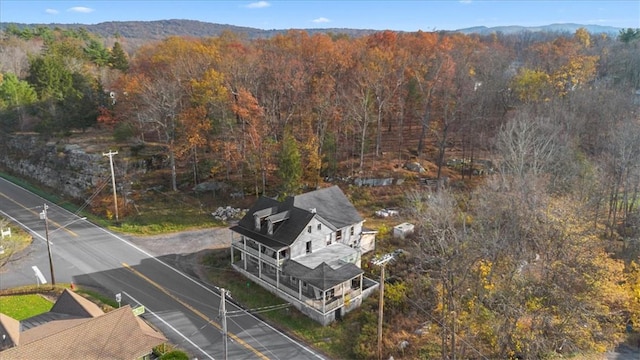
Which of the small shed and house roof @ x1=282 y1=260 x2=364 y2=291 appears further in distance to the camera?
the small shed

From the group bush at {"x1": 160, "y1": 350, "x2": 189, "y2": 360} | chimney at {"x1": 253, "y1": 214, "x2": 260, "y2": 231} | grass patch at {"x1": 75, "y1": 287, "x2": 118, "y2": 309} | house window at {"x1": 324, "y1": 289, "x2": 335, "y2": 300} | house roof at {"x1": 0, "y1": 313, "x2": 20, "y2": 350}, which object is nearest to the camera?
house roof at {"x1": 0, "y1": 313, "x2": 20, "y2": 350}

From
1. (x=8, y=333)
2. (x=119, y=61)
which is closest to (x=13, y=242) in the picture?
(x=8, y=333)

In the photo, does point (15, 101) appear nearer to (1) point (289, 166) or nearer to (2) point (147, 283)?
(1) point (289, 166)

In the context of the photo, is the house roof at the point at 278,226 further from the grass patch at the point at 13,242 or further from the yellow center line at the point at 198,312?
the grass patch at the point at 13,242

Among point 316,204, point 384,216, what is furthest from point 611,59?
point 316,204

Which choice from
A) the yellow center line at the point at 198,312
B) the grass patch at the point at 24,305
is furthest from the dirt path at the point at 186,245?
the grass patch at the point at 24,305

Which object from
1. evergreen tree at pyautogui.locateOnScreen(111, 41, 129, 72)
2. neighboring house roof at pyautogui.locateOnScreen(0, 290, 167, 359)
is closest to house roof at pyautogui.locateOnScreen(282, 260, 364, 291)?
neighboring house roof at pyautogui.locateOnScreen(0, 290, 167, 359)

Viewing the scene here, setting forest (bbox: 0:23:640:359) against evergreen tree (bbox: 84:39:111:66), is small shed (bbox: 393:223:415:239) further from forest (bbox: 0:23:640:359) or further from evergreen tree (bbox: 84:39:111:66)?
evergreen tree (bbox: 84:39:111:66)
